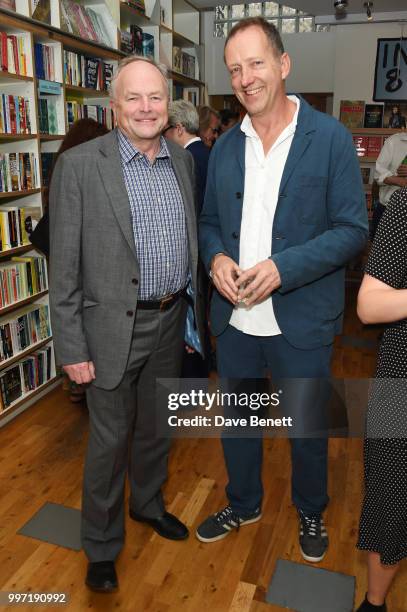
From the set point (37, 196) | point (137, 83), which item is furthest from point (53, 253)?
point (37, 196)

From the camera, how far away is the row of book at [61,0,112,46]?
338 centimetres

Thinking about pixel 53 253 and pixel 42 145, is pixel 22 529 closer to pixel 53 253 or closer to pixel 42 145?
pixel 53 253

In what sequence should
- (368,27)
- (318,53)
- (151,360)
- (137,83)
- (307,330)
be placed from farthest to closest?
(318,53), (368,27), (151,360), (307,330), (137,83)

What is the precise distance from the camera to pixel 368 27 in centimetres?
596

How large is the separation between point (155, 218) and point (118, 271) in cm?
22

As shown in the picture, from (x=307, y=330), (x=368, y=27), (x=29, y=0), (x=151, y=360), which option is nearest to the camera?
(x=307, y=330)

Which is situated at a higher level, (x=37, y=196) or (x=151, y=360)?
(x=37, y=196)

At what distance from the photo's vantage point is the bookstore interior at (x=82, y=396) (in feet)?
6.21

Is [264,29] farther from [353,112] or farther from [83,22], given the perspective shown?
[353,112]

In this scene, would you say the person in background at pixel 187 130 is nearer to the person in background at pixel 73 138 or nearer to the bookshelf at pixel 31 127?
the person in background at pixel 73 138

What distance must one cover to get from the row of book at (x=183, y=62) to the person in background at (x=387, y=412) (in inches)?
184

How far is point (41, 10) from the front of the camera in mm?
3055

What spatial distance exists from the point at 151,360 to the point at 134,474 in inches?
20.9

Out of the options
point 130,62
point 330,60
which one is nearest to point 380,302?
point 130,62
